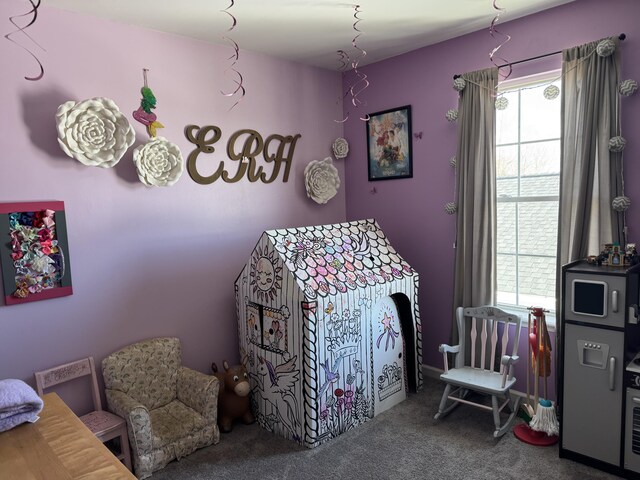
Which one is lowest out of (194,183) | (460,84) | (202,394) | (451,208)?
(202,394)


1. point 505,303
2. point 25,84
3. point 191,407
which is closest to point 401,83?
point 505,303

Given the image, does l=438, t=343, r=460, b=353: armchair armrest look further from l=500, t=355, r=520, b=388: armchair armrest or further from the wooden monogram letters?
the wooden monogram letters

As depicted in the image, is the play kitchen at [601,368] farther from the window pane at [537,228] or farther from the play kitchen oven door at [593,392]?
the window pane at [537,228]

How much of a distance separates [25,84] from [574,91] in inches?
131

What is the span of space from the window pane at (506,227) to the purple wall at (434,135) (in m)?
0.38

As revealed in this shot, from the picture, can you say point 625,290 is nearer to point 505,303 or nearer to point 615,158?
point 615,158

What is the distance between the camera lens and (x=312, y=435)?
2.92 meters

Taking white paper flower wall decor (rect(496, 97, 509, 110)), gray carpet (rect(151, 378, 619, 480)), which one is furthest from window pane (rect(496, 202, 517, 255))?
gray carpet (rect(151, 378, 619, 480))

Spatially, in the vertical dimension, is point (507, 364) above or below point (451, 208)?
below

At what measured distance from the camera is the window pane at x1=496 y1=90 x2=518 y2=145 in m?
3.34

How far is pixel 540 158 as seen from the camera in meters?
3.25

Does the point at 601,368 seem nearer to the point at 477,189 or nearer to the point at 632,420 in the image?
the point at 632,420

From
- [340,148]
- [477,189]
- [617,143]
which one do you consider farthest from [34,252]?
[617,143]

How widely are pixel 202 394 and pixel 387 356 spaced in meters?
1.33
